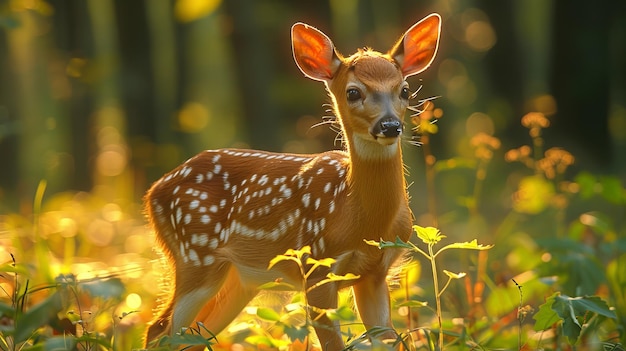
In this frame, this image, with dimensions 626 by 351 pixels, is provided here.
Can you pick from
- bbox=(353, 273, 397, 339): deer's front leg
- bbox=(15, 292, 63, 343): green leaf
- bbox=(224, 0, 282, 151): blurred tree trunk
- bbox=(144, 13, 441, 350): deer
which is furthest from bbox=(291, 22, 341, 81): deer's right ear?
bbox=(224, 0, 282, 151): blurred tree trunk

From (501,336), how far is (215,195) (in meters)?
1.48

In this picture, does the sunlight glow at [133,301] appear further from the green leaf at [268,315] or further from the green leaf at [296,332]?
the green leaf at [296,332]

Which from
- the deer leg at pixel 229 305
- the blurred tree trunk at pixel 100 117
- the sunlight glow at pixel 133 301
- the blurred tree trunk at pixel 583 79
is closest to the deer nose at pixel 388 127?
the deer leg at pixel 229 305

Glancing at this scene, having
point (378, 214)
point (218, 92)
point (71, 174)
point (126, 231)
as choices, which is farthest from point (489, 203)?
point (218, 92)

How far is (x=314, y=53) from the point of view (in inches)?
189

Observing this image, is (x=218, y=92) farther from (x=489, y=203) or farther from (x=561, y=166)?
(x=561, y=166)

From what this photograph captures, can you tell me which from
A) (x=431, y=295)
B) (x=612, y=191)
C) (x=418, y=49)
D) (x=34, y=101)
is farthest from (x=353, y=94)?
(x=34, y=101)

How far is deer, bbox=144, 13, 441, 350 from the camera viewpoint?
454 cm

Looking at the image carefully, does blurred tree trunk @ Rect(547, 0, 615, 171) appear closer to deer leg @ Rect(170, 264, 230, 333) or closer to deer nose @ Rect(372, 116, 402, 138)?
deer leg @ Rect(170, 264, 230, 333)


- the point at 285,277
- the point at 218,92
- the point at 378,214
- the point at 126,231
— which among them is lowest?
the point at 218,92

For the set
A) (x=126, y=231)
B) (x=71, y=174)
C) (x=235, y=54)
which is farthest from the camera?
(x=71, y=174)

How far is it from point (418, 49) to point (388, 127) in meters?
0.71

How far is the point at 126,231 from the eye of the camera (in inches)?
372

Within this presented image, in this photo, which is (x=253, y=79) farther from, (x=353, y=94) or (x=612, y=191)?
(x=353, y=94)
